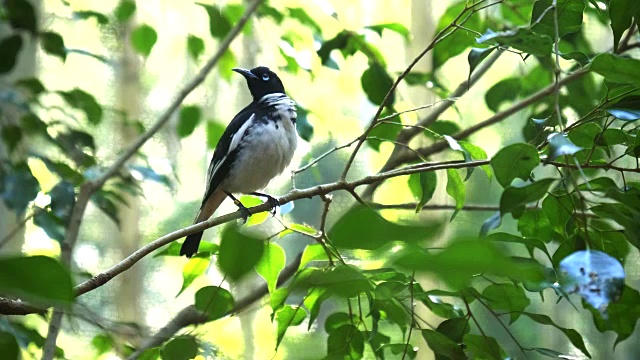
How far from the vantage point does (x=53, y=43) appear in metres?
1.29

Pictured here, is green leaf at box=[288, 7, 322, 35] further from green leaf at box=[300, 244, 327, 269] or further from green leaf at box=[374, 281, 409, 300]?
green leaf at box=[374, 281, 409, 300]

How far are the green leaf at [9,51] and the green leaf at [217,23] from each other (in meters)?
0.35

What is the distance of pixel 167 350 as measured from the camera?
2.04 ft

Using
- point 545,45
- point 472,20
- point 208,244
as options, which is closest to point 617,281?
Result: point 545,45

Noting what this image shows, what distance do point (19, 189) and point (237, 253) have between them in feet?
3.35

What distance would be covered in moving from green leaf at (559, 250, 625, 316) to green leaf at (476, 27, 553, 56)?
18 centimetres

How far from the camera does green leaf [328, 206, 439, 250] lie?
0.18 metres

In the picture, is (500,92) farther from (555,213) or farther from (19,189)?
(19,189)

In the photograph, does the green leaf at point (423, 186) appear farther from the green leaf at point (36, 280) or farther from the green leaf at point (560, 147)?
the green leaf at point (36, 280)

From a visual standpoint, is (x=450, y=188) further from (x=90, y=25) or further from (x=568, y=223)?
(x=90, y=25)

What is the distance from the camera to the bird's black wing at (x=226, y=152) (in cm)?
145

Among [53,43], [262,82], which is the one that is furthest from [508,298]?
[262,82]

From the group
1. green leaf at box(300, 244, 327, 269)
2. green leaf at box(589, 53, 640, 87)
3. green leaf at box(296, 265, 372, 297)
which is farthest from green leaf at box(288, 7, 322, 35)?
green leaf at box(296, 265, 372, 297)

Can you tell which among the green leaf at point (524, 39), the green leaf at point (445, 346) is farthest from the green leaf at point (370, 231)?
the green leaf at point (445, 346)
